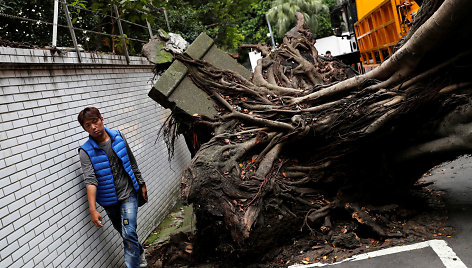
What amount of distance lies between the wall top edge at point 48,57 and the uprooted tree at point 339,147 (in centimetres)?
218

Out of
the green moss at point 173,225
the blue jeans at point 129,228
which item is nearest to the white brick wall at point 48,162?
the green moss at point 173,225

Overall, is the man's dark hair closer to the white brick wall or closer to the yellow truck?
the white brick wall

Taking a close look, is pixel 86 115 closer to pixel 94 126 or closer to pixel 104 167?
pixel 94 126

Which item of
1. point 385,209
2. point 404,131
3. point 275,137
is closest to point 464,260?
point 385,209

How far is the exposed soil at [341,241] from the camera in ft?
14.6

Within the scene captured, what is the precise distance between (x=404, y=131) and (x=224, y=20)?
1372 centimetres

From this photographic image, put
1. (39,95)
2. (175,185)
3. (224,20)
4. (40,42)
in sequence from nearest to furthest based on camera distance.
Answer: (39,95), (40,42), (175,185), (224,20)

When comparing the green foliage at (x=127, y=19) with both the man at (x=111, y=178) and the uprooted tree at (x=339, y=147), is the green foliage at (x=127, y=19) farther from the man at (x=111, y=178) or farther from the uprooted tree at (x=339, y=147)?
the uprooted tree at (x=339, y=147)

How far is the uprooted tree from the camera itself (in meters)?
4.49

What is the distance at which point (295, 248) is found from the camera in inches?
190

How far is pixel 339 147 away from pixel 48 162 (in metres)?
3.46

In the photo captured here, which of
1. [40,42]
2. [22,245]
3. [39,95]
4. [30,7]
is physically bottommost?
[22,245]

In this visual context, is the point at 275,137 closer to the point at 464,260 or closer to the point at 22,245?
the point at 464,260

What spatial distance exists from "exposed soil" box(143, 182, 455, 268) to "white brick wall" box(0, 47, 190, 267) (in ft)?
3.72
